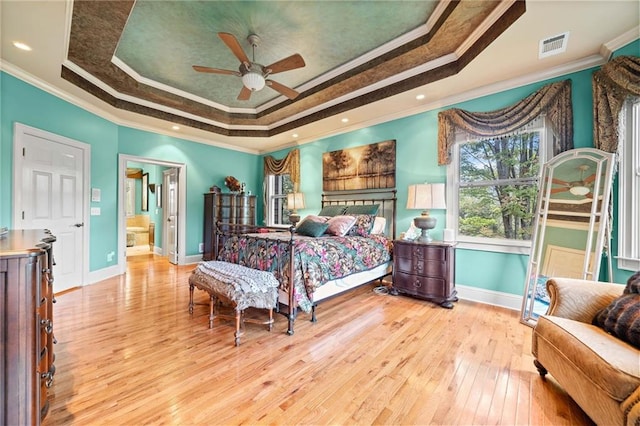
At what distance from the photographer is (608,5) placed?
1909mm

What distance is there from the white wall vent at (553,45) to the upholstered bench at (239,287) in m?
3.25

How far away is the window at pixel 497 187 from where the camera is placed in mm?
2953

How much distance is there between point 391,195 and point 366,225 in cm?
81

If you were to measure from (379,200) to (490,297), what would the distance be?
1.96 m

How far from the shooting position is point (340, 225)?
136 inches

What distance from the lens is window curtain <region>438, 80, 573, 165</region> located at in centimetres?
264

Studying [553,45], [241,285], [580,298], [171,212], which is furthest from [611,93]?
[171,212]

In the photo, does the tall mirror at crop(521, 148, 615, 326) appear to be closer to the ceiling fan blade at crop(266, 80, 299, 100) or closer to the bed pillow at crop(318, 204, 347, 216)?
the bed pillow at crop(318, 204, 347, 216)

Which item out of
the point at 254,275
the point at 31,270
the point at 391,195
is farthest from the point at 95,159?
the point at 391,195

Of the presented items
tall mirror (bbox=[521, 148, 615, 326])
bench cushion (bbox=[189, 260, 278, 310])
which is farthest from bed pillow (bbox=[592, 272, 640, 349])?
bench cushion (bbox=[189, 260, 278, 310])

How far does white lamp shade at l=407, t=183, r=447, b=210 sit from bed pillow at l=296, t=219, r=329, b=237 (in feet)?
3.90

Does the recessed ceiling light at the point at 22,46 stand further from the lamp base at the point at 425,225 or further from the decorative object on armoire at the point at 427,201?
the lamp base at the point at 425,225

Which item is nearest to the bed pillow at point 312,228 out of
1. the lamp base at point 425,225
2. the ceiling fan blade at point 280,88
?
the lamp base at point 425,225

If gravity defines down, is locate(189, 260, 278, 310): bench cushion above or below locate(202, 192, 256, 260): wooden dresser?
below
